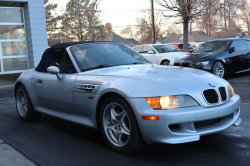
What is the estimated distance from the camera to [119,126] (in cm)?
378

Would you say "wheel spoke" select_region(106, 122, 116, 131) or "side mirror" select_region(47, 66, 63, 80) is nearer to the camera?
"wheel spoke" select_region(106, 122, 116, 131)

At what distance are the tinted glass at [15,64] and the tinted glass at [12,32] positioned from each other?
101 cm

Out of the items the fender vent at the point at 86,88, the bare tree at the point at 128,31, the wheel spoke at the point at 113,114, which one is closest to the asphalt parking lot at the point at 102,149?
the wheel spoke at the point at 113,114

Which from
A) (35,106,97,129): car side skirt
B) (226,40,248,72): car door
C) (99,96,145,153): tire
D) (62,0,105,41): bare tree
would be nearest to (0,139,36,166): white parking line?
(35,106,97,129): car side skirt

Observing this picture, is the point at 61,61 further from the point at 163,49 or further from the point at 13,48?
the point at 163,49

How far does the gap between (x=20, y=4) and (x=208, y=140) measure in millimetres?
11819

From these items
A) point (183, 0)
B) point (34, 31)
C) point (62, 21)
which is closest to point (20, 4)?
point (34, 31)

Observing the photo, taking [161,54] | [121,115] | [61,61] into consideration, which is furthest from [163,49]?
[121,115]

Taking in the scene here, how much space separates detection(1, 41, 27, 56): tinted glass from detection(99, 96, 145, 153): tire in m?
10.9

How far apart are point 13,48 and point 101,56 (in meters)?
10.1

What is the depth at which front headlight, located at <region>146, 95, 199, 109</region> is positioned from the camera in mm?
3365

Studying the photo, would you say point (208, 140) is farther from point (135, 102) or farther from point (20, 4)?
point (20, 4)

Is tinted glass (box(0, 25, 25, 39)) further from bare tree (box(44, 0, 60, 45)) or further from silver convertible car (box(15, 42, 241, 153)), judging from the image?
bare tree (box(44, 0, 60, 45))

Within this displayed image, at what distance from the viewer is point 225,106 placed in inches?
143
